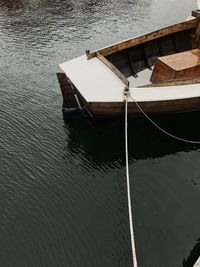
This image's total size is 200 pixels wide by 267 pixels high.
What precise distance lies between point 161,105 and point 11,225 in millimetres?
7243

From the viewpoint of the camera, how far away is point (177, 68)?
14.8 metres

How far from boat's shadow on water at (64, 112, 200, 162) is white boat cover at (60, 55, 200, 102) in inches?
62.3

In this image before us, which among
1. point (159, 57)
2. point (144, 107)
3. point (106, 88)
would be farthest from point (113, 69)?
point (159, 57)

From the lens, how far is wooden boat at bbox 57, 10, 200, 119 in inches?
521

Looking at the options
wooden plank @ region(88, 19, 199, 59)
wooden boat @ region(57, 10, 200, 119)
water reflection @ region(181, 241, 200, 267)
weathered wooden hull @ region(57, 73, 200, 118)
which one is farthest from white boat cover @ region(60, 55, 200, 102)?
water reflection @ region(181, 241, 200, 267)

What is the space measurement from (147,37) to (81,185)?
8726 millimetres

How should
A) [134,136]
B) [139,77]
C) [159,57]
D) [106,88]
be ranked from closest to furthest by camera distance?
[106,88]
[134,136]
[159,57]
[139,77]

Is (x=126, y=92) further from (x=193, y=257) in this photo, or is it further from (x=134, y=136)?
(x=193, y=257)

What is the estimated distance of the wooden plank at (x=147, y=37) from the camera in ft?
52.0

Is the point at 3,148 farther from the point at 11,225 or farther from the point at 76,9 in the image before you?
the point at 76,9

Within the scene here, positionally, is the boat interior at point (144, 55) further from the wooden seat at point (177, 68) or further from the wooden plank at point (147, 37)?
the wooden seat at point (177, 68)

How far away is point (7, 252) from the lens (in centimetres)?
996

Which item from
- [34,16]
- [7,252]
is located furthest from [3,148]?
[34,16]

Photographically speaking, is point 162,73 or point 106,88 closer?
point 106,88
